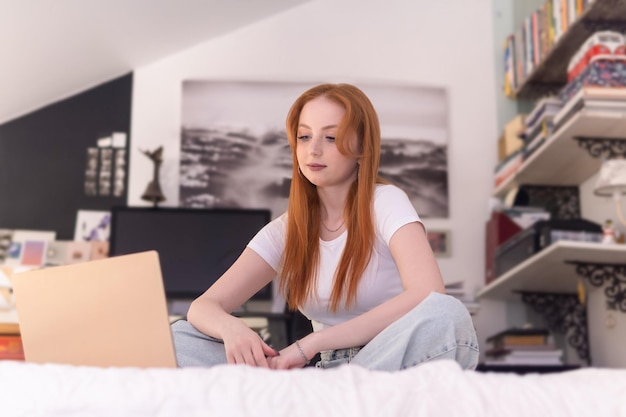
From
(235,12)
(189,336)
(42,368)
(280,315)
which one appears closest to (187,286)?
(280,315)

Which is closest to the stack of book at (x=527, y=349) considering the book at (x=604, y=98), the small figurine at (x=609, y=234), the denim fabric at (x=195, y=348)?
the small figurine at (x=609, y=234)

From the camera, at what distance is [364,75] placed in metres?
3.71

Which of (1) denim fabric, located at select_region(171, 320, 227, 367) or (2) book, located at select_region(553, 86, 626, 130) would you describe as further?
(2) book, located at select_region(553, 86, 626, 130)

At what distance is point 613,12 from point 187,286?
1.86 meters

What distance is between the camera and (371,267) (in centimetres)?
155

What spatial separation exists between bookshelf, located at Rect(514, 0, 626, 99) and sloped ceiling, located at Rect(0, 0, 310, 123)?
1.13 meters

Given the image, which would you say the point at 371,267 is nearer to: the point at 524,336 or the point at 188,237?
the point at 524,336

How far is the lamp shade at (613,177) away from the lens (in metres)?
2.57

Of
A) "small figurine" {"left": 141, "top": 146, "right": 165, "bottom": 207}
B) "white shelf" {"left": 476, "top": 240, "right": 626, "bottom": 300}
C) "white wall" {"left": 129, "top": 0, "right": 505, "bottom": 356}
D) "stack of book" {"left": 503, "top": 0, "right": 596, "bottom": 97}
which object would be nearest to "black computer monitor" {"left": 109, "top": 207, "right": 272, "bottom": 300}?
"small figurine" {"left": 141, "top": 146, "right": 165, "bottom": 207}

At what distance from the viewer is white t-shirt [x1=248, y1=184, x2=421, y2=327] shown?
151 cm

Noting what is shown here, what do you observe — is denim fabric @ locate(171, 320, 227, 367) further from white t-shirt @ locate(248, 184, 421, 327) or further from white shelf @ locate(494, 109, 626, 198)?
white shelf @ locate(494, 109, 626, 198)

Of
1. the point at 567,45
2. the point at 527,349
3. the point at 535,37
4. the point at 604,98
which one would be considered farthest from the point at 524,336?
the point at 535,37

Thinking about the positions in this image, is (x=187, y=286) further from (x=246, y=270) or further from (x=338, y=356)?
(x=338, y=356)

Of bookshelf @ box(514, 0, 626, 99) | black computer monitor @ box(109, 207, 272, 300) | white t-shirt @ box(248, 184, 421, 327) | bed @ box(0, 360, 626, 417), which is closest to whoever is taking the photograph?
bed @ box(0, 360, 626, 417)
